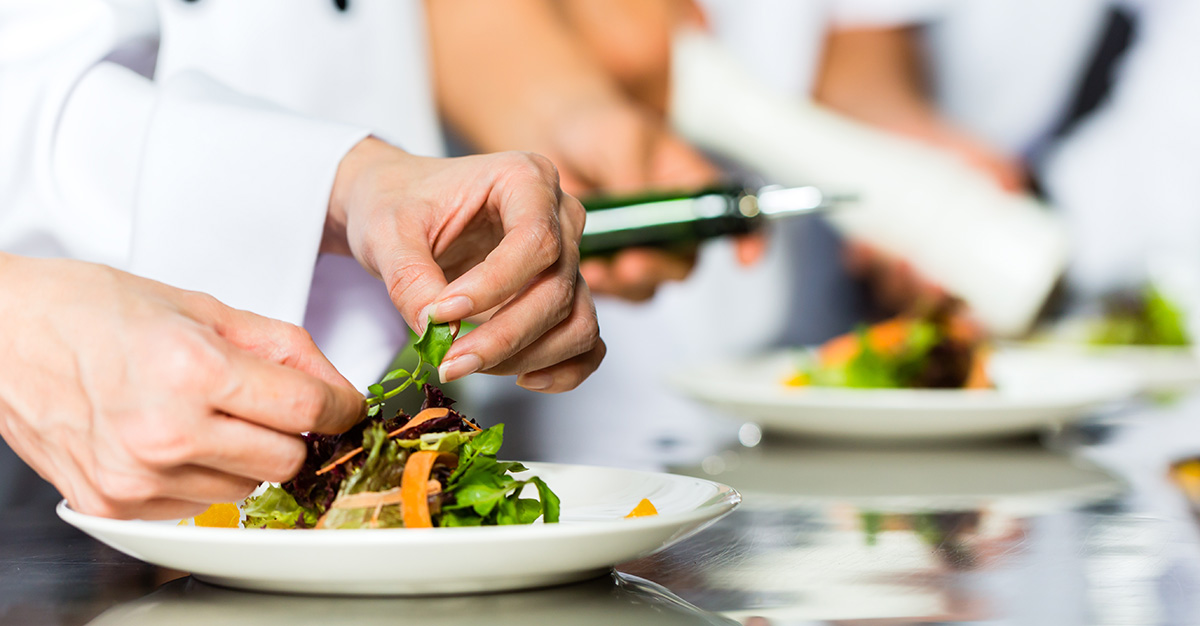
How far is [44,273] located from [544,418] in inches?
34.1

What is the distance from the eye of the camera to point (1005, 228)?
92.5 inches

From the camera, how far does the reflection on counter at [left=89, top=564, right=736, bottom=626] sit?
0.48 m

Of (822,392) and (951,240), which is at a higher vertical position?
(951,240)

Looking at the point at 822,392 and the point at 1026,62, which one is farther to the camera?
the point at 1026,62

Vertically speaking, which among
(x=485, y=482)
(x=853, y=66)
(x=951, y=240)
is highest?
(x=853, y=66)

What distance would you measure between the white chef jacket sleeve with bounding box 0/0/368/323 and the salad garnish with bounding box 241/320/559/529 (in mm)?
377

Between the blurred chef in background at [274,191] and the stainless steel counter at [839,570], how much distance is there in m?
0.15

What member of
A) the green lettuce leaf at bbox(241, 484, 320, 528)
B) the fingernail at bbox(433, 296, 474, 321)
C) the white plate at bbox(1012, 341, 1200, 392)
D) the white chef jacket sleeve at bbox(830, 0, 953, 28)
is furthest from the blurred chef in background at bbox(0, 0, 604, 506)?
the white chef jacket sleeve at bbox(830, 0, 953, 28)

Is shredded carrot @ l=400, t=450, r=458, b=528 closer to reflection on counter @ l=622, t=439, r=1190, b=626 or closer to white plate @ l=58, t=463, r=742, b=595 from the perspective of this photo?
white plate @ l=58, t=463, r=742, b=595

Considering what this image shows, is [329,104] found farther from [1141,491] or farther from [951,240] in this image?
[951,240]

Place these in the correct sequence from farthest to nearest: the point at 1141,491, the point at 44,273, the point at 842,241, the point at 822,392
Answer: the point at 842,241
the point at 822,392
the point at 1141,491
the point at 44,273

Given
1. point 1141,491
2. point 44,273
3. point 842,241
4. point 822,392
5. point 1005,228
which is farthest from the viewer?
point 842,241

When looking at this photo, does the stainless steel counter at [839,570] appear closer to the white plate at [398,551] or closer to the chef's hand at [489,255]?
the white plate at [398,551]

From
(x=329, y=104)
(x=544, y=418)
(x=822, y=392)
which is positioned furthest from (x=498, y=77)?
(x=822, y=392)
